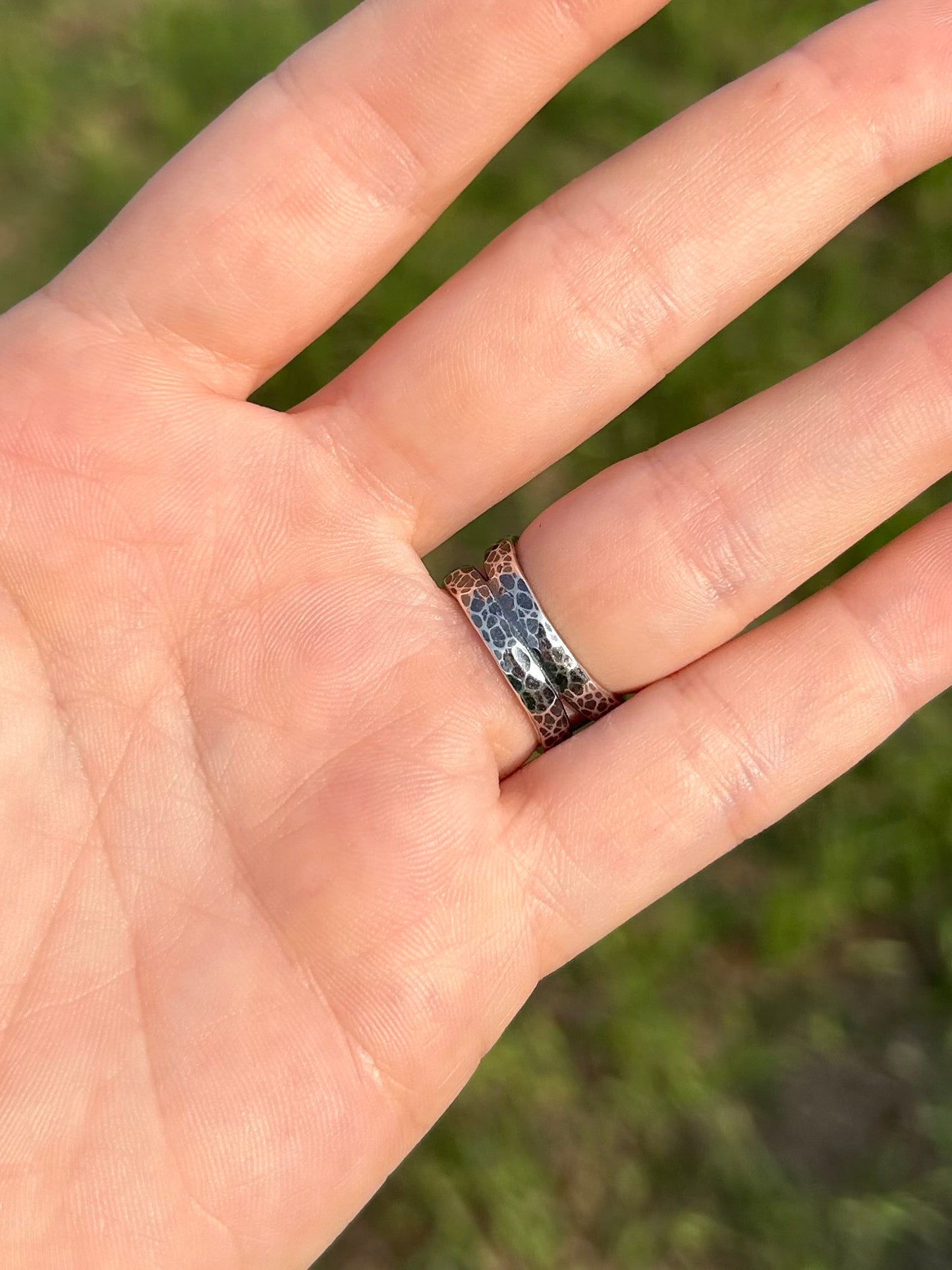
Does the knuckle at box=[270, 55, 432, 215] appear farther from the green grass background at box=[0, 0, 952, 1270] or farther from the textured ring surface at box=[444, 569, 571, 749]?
the green grass background at box=[0, 0, 952, 1270]

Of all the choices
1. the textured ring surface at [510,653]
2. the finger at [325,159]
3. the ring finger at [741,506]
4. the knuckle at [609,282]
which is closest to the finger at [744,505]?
the ring finger at [741,506]

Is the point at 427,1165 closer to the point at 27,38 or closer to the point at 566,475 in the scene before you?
the point at 566,475

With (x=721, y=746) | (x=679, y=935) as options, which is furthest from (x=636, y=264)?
(x=679, y=935)

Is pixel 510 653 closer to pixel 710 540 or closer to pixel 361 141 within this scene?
pixel 710 540

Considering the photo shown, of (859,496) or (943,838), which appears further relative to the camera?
(943,838)

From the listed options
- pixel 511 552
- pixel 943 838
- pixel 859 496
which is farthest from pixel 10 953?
pixel 943 838
